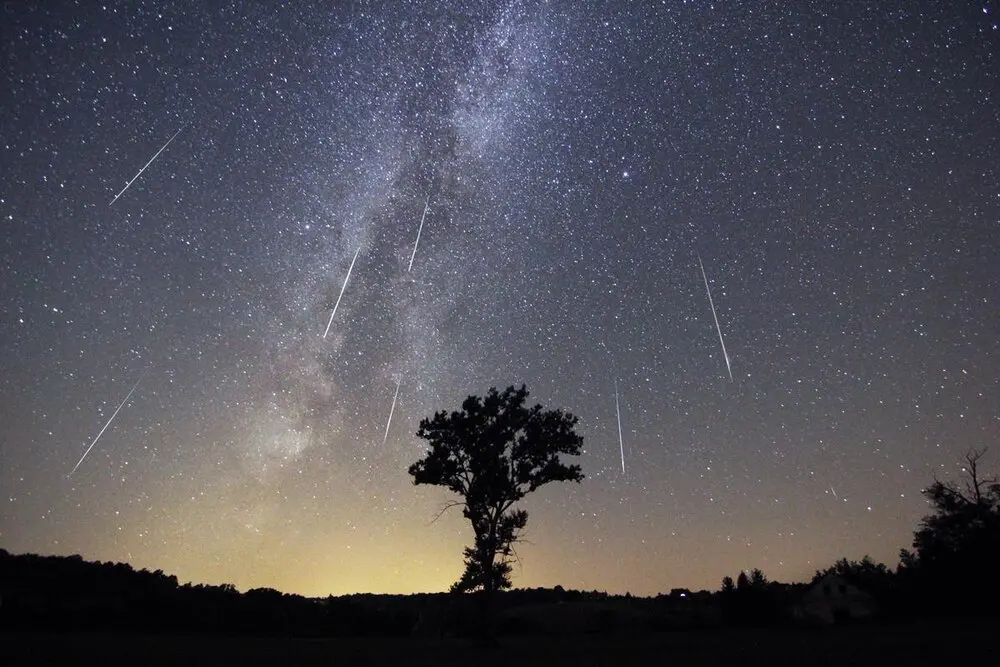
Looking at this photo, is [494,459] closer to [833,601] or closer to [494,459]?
[494,459]

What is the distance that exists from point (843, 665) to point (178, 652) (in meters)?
20.4

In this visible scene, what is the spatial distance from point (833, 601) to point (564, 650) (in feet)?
122

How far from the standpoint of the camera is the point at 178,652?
21438mm

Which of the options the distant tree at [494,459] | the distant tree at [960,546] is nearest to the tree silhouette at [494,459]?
the distant tree at [494,459]

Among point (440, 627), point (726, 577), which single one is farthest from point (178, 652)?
point (726, 577)

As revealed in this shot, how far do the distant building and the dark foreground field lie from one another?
70.5ft

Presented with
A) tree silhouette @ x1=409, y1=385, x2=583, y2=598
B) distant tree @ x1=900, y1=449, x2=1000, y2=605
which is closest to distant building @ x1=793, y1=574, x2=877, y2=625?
distant tree @ x1=900, y1=449, x2=1000, y2=605

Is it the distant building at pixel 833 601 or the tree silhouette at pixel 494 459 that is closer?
the tree silhouette at pixel 494 459

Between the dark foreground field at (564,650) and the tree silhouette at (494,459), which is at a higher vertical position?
the tree silhouette at (494,459)

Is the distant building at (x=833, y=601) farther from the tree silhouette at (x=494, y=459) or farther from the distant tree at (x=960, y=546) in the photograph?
the tree silhouette at (x=494, y=459)

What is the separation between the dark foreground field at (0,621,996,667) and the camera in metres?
17.9

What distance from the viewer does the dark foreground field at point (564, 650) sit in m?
17.9

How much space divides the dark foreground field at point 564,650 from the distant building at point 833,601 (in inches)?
846

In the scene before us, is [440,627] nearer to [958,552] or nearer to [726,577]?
[726,577]
